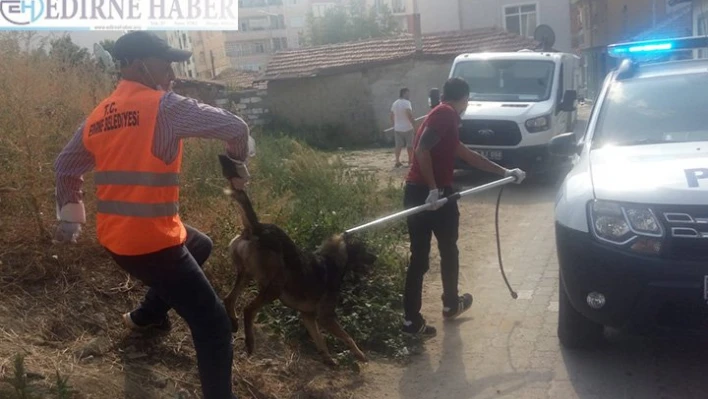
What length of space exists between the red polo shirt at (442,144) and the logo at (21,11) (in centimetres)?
362

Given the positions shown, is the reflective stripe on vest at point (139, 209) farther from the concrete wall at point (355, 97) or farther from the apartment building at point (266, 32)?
the apartment building at point (266, 32)

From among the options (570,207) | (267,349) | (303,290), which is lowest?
(267,349)

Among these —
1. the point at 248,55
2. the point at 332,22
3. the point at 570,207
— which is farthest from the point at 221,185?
the point at 248,55

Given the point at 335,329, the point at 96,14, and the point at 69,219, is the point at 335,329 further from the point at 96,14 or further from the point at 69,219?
the point at 96,14

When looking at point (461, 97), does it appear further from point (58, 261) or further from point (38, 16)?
point (38, 16)

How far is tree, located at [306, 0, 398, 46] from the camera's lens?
155 feet

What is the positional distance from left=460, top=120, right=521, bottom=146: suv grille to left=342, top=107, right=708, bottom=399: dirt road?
225 inches

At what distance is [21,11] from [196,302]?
14.8ft

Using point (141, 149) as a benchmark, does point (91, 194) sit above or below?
below

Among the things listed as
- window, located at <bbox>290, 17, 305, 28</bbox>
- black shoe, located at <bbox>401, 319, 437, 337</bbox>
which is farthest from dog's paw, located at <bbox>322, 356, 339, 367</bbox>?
window, located at <bbox>290, 17, 305, 28</bbox>

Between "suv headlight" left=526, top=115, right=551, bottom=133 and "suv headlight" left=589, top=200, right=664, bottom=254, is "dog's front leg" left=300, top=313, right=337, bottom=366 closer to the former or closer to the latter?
"suv headlight" left=589, top=200, right=664, bottom=254

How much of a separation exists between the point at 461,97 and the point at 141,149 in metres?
2.91

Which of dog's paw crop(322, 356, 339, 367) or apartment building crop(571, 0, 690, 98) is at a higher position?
apartment building crop(571, 0, 690, 98)

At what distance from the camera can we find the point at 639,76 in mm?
6285
